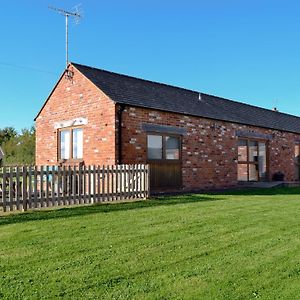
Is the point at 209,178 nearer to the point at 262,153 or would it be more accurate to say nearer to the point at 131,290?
the point at 262,153

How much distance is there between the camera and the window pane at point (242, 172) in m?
20.8

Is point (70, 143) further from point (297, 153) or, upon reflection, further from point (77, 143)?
point (297, 153)

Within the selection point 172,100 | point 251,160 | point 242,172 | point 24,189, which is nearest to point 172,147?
point 172,100

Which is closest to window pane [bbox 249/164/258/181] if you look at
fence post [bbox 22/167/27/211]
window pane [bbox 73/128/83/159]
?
window pane [bbox 73/128/83/159]

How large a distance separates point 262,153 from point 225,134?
4.22 metres

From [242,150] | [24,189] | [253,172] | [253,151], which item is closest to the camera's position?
[24,189]

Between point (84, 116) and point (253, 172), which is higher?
point (84, 116)

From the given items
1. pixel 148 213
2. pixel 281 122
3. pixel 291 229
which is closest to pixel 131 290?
pixel 291 229

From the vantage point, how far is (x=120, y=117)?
47.4 ft

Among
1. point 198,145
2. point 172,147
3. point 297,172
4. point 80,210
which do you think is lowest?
point 80,210

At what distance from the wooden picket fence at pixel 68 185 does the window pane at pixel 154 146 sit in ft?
8.50

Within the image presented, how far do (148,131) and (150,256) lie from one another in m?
10.2

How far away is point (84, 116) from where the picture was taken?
15797mm

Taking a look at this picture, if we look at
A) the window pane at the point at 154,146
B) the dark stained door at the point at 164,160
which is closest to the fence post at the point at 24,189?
the dark stained door at the point at 164,160
